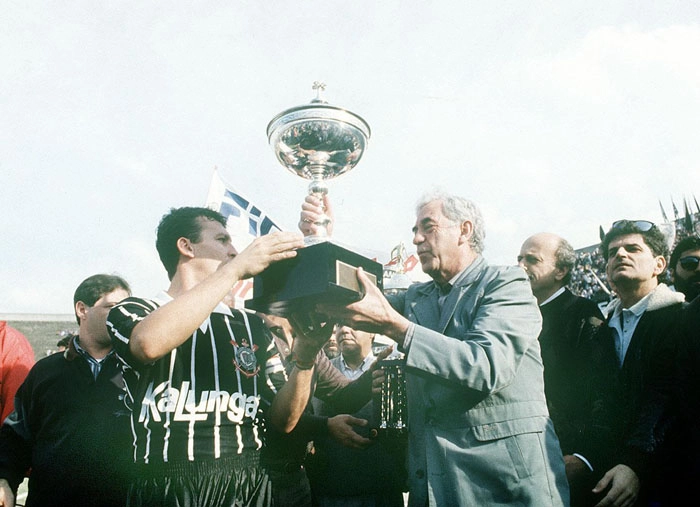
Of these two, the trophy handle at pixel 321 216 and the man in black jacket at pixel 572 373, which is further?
the man in black jacket at pixel 572 373

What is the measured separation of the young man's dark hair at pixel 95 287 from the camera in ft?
14.5

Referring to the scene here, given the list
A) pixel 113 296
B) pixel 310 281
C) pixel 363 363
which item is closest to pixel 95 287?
pixel 113 296

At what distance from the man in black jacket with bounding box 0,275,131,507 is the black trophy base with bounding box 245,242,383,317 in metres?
1.75

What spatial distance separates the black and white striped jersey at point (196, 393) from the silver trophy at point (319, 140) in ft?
2.31

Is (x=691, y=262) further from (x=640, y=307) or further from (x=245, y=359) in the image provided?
(x=245, y=359)

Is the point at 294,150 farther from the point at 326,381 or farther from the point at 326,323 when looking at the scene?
the point at 326,381

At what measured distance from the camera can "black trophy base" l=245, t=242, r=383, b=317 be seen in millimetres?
2043

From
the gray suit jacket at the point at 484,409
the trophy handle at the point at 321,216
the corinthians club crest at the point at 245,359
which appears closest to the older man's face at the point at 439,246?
the gray suit jacket at the point at 484,409

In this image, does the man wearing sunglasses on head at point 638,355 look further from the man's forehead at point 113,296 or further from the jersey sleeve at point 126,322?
the man's forehead at point 113,296

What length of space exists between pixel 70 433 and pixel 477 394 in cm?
289

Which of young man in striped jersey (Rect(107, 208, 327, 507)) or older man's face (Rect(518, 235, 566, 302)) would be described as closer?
young man in striped jersey (Rect(107, 208, 327, 507))

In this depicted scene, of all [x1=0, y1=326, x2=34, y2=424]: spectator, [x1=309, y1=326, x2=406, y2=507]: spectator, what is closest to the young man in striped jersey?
[x1=309, y1=326, x2=406, y2=507]: spectator

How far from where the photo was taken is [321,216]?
8.19 feet

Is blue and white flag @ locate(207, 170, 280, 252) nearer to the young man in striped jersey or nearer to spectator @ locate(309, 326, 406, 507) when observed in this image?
spectator @ locate(309, 326, 406, 507)
